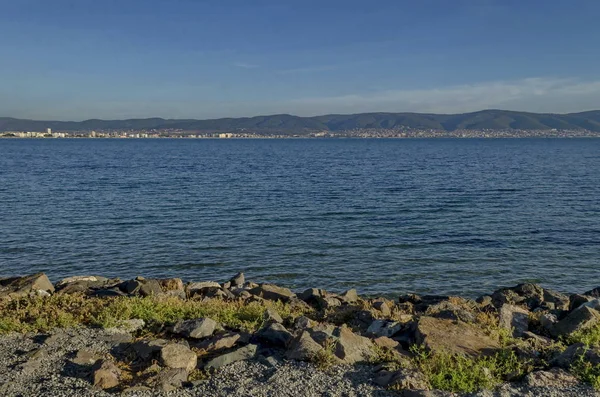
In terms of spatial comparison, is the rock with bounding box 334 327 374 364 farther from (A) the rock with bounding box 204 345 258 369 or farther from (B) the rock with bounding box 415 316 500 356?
(A) the rock with bounding box 204 345 258 369

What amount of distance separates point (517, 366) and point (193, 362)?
18.4 ft

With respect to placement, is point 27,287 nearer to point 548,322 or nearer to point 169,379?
point 169,379

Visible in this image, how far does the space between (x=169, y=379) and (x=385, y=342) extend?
4069 millimetres

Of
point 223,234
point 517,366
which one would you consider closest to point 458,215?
point 223,234

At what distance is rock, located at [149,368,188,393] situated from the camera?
8719mm

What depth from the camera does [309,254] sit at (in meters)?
25.6

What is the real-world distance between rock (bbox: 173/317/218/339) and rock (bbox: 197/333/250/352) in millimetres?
360

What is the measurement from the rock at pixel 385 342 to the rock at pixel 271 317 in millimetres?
2416

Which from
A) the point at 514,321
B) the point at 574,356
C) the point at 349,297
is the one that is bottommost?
the point at 349,297

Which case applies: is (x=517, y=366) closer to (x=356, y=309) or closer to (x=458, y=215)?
(x=356, y=309)

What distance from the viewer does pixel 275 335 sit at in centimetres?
1050

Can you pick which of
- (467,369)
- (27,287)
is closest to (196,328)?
(467,369)

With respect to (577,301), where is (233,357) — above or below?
above

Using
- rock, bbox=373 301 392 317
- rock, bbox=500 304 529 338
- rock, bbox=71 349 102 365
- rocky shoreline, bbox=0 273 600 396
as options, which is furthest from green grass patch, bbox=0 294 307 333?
rock, bbox=500 304 529 338
